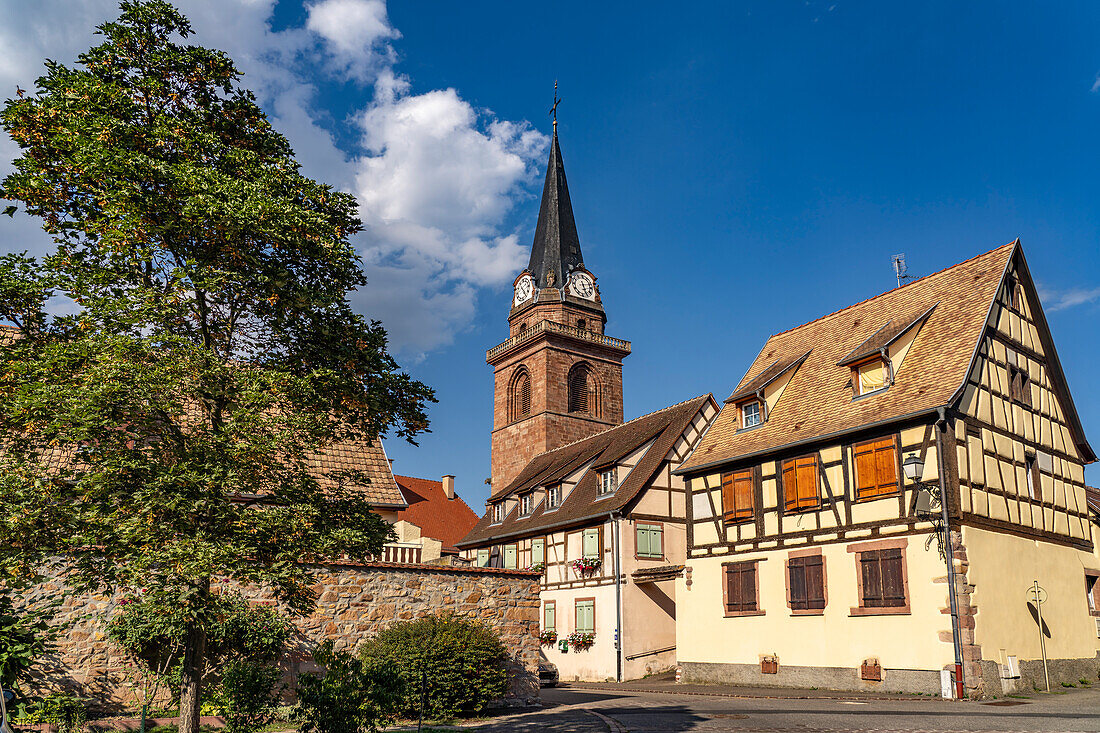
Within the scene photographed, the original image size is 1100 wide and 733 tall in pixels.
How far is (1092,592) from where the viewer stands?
2303 cm

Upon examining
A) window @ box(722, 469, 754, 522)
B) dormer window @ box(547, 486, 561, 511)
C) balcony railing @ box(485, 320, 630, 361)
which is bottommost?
window @ box(722, 469, 754, 522)

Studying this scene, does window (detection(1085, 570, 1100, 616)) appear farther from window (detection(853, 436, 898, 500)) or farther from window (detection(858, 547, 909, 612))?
window (detection(853, 436, 898, 500))

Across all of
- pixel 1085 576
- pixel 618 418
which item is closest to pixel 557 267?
pixel 618 418

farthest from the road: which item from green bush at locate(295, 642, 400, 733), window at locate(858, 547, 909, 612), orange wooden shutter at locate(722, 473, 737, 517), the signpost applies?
orange wooden shutter at locate(722, 473, 737, 517)

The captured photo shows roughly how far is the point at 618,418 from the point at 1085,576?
112ft

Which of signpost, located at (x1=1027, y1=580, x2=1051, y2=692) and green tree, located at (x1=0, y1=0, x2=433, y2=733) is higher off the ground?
green tree, located at (x1=0, y1=0, x2=433, y2=733)

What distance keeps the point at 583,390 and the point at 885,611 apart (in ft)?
119

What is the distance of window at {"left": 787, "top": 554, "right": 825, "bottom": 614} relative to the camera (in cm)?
2080

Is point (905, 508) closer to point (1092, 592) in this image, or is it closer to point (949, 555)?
point (949, 555)

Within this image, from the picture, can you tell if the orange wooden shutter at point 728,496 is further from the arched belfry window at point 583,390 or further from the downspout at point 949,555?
the arched belfry window at point 583,390

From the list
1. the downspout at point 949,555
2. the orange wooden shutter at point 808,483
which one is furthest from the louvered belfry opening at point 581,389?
the downspout at point 949,555

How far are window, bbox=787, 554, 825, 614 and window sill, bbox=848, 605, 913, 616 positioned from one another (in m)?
1.05

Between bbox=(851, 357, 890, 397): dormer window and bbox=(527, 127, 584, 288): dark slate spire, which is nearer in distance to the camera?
bbox=(851, 357, 890, 397): dormer window

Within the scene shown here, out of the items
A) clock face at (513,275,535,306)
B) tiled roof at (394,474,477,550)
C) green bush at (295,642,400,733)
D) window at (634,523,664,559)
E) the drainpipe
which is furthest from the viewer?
clock face at (513,275,535,306)
